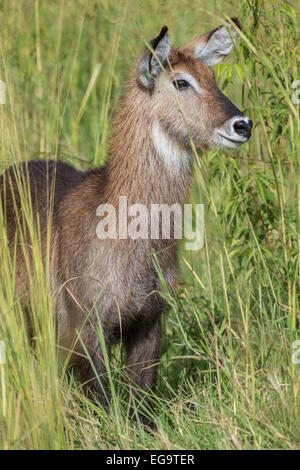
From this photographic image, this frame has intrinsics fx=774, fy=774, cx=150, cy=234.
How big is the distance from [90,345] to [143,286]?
0.37 m

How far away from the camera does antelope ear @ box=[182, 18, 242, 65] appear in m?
3.74

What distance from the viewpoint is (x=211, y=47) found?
376 centimetres

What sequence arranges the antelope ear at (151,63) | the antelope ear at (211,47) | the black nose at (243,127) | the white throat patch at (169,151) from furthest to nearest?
the antelope ear at (211,47) < the white throat patch at (169,151) < the antelope ear at (151,63) < the black nose at (243,127)

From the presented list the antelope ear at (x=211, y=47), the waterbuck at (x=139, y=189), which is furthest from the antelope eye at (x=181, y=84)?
the antelope ear at (x=211, y=47)

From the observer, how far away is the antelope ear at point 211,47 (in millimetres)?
3738

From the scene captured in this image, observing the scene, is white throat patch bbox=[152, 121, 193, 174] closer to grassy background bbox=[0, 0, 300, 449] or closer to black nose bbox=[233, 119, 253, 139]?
grassy background bbox=[0, 0, 300, 449]

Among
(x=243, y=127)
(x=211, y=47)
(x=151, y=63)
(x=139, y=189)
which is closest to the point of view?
(x=243, y=127)

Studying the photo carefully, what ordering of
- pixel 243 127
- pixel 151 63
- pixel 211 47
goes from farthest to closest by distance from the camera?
pixel 211 47 < pixel 151 63 < pixel 243 127

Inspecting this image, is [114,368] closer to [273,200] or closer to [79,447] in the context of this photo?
[79,447]

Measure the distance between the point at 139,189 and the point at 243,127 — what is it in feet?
1.87

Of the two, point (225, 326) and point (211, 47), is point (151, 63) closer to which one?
point (211, 47)

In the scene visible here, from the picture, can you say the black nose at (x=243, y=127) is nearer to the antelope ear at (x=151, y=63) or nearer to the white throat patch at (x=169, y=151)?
the white throat patch at (x=169, y=151)

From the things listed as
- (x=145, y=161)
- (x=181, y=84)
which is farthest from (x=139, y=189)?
(x=181, y=84)
